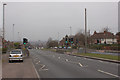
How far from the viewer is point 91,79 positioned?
10453 millimetres

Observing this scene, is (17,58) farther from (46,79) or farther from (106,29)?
(106,29)

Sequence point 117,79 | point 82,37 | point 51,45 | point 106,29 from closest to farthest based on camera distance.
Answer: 1. point 117,79
2. point 106,29
3. point 82,37
4. point 51,45

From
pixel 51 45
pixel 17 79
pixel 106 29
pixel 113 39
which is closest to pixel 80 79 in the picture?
pixel 17 79

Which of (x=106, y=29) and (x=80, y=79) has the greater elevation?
(x=106, y=29)

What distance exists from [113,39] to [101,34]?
7.14 meters

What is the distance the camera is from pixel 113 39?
9850cm

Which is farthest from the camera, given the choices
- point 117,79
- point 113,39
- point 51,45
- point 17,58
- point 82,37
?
point 51,45

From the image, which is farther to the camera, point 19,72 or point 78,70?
point 78,70

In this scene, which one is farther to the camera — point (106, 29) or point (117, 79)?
point (106, 29)

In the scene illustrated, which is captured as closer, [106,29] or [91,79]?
[91,79]

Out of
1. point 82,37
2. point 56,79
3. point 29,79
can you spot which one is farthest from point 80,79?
point 82,37

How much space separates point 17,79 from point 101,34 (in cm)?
9449

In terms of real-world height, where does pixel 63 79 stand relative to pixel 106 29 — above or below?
below

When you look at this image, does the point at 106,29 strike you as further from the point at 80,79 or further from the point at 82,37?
the point at 80,79
